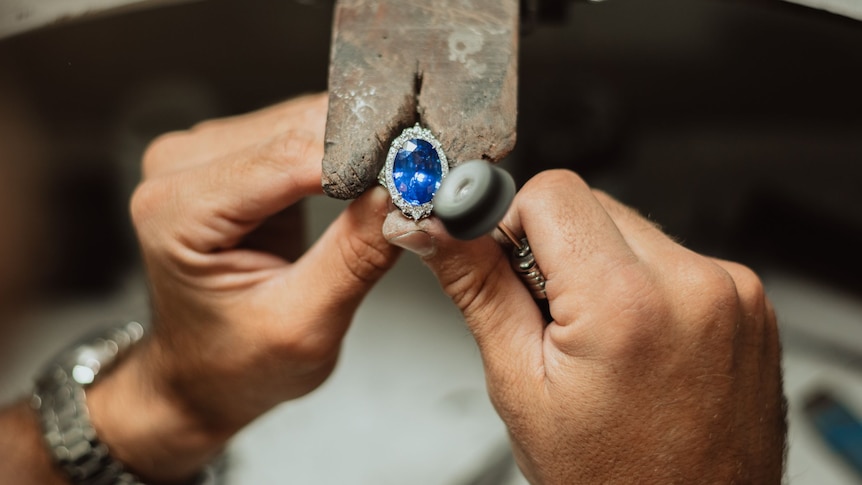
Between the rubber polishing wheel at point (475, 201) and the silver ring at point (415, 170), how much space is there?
0.25ft

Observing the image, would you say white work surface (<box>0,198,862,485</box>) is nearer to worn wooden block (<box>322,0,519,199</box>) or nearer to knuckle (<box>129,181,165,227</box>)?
knuckle (<box>129,181,165,227</box>)

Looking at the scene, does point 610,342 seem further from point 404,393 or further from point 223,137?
point 404,393

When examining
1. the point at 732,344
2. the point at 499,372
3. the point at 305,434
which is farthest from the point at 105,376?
the point at 732,344

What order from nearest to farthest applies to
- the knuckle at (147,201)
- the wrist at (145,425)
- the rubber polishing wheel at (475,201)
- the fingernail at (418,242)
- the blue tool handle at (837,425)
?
the rubber polishing wheel at (475,201)
the fingernail at (418,242)
the knuckle at (147,201)
the wrist at (145,425)
the blue tool handle at (837,425)

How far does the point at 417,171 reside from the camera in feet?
1.59

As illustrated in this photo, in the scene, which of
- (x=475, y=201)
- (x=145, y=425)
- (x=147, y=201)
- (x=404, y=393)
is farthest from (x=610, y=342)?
(x=404, y=393)

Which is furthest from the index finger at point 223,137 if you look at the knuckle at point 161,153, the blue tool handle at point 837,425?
the blue tool handle at point 837,425

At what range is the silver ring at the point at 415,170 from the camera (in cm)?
48

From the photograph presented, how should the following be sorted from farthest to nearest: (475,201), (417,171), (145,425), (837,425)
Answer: (837,425)
(145,425)
(417,171)
(475,201)

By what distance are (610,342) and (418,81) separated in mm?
222

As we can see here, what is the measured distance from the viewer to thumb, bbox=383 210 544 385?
19.4 inches

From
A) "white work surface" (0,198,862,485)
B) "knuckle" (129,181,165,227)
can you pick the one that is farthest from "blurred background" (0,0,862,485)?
"knuckle" (129,181,165,227)

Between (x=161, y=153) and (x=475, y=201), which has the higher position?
(x=475, y=201)

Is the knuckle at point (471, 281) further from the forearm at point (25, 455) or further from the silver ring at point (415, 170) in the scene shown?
the forearm at point (25, 455)
